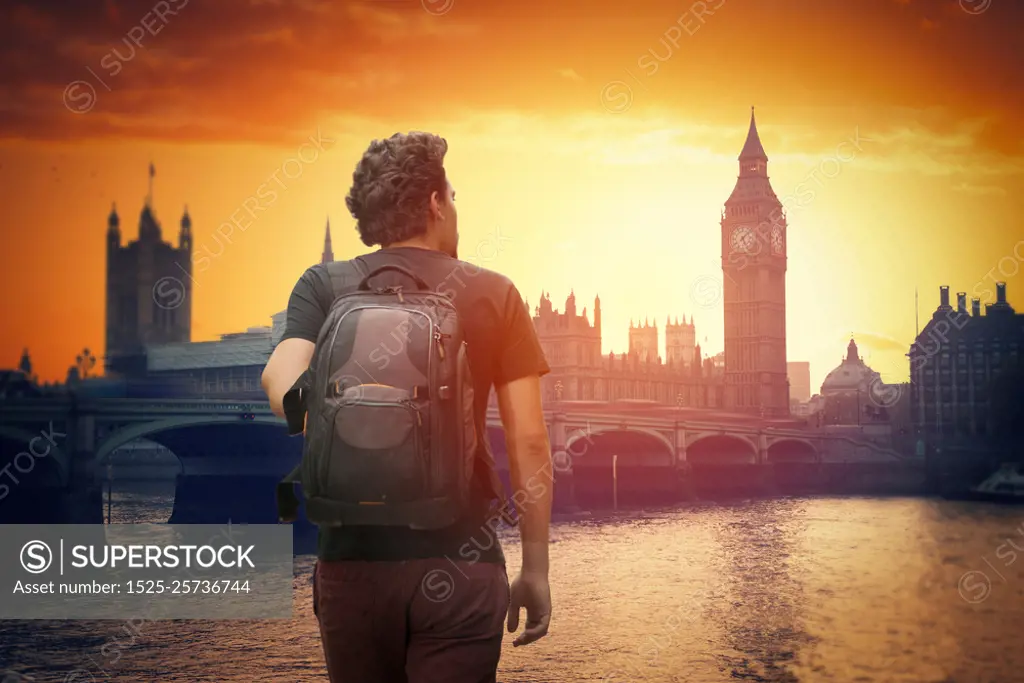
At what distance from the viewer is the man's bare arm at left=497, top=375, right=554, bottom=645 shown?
76.5 inches

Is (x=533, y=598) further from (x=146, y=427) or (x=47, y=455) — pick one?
(x=47, y=455)

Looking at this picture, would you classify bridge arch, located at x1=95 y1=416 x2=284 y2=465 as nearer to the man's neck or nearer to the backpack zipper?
the man's neck

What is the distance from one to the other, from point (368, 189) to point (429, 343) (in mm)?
340

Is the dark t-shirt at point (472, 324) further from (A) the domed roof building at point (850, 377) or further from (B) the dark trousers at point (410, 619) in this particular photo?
(A) the domed roof building at point (850, 377)

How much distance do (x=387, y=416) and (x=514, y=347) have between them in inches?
11.7

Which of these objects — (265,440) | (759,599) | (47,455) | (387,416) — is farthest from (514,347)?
(265,440)

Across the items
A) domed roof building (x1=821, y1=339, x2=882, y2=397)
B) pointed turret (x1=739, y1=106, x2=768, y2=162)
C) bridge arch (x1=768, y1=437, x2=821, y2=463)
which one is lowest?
bridge arch (x1=768, y1=437, x2=821, y2=463)

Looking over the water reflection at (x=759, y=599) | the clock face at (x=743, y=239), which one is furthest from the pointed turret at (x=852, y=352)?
the water reflection at (x=759, y=599)

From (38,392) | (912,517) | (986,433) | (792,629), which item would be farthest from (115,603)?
(986,433)

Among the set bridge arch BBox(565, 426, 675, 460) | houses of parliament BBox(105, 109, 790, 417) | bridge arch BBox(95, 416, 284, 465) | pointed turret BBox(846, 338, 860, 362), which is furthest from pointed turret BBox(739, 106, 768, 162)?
bridge arch BBox(95, 416, 284, 465)

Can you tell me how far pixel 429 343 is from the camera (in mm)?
1801

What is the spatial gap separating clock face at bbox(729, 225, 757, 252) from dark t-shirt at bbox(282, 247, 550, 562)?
264 feet

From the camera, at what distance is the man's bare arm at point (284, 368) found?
1898 mm

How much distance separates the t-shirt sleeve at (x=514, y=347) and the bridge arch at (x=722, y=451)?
49053 millimetres
